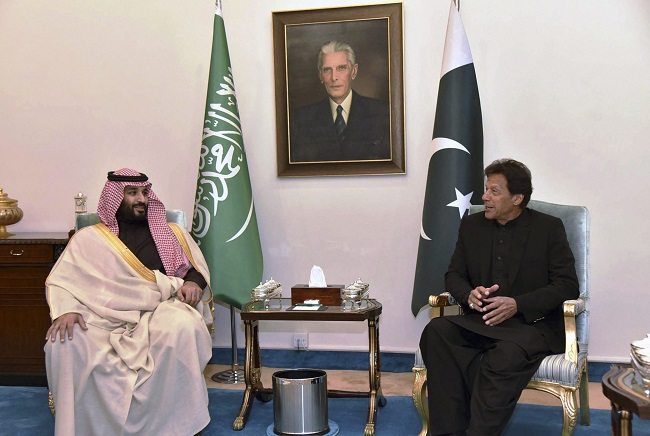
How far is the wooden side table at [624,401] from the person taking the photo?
259 centimetres

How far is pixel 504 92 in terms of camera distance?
16.5 ft

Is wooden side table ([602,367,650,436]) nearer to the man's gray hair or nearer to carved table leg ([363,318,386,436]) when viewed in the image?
carved table leg ([363,318,386,436])

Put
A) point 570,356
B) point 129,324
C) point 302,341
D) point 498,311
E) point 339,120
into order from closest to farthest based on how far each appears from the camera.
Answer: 1. point 570,356
2. point 498,311
3. point 129,324
4. point 339,120
5. point 302,341

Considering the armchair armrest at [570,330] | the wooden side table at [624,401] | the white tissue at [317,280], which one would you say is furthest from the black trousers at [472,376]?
the white tissue at [317,280]

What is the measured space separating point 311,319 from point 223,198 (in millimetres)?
1343

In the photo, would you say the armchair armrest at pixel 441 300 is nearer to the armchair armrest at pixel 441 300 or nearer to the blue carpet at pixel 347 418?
the armchair armrest at pixel 441 300

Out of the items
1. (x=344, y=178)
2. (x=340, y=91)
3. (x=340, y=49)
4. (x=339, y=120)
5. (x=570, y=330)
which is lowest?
(x=570, y=330)

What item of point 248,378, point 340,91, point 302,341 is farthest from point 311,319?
point 340,91

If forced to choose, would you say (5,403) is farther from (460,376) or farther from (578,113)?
(578,113)

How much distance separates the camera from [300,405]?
154 inches

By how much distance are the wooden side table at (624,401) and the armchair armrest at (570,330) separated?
24.0 inches

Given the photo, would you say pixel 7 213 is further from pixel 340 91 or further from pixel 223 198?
pixel 340 91

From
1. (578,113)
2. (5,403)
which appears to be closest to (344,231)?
(578,113)

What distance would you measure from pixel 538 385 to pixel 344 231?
212 cm
